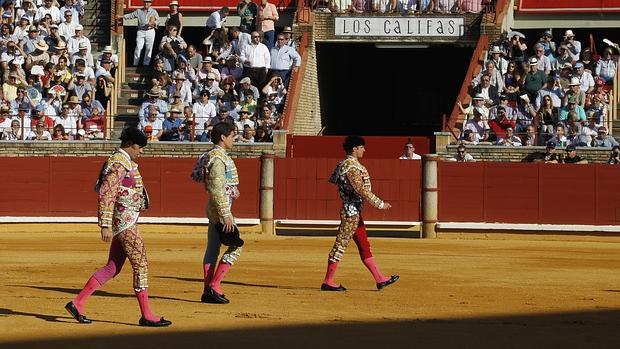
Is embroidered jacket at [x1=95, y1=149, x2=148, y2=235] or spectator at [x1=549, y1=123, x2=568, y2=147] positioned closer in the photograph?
embroidered jacket at [x1=95, y1=149, x2=148, y2=235]

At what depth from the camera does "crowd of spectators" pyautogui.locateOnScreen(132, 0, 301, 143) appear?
25.1 metres

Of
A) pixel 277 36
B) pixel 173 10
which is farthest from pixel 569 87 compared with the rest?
pixel 173 10

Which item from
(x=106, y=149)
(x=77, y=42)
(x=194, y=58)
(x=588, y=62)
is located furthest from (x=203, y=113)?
(x=588, y=62)

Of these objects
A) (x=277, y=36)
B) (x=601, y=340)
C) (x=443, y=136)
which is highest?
(x=277, y=36)

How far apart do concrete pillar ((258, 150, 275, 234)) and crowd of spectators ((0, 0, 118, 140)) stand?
12.3 ft

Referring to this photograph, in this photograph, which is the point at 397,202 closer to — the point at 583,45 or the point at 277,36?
the point at 277,36

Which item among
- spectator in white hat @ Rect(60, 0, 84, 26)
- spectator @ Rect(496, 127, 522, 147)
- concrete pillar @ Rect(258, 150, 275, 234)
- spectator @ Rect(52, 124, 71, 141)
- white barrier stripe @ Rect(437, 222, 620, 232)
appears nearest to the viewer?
white barrier stripe @ Rect(437, 222, 620, 232)

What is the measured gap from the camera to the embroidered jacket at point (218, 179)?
467 inches

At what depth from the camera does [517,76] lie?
984 inches

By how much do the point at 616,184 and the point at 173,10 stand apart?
9.59 m

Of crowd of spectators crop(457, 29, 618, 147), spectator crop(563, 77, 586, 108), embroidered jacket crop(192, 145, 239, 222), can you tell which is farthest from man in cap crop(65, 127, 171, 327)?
spectator crop(563, 77, 586, 108)

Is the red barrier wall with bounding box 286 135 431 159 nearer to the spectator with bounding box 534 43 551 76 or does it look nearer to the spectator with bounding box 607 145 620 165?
the spectator with bounding box 534 43 551 76

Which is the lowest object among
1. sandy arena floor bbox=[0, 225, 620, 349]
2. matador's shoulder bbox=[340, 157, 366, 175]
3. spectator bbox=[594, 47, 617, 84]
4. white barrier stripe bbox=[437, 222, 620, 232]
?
sandy arena floor bbox=[0, 225, 620, 349]

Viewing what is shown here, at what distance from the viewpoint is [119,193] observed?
10.6 meters
